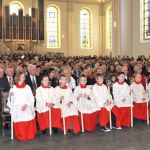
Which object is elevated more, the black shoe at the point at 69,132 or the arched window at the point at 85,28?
the arched window at the point at 85,28

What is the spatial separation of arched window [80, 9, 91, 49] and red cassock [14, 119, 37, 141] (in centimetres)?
2644

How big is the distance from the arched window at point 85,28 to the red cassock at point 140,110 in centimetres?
2484

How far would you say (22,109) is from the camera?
7840mm

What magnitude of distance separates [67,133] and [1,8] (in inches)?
894

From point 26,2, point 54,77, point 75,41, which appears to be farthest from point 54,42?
point 54,77

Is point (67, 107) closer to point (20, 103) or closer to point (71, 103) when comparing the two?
point (71, 103)

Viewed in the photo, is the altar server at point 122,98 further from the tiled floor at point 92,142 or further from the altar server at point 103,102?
the tiled floor at point 92,142

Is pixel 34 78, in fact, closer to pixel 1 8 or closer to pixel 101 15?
pixel 1 8

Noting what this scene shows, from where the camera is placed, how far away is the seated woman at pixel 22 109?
7.86 metres

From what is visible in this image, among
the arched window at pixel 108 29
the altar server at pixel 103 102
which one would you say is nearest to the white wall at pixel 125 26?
the arched window at pixel 108 29

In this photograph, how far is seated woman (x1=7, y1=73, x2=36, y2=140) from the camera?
7.86 meters

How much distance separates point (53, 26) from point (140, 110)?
24.2 meters

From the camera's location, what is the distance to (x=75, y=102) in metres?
8.46

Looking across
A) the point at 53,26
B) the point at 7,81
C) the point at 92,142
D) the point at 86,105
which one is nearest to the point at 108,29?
the point at 53,26
